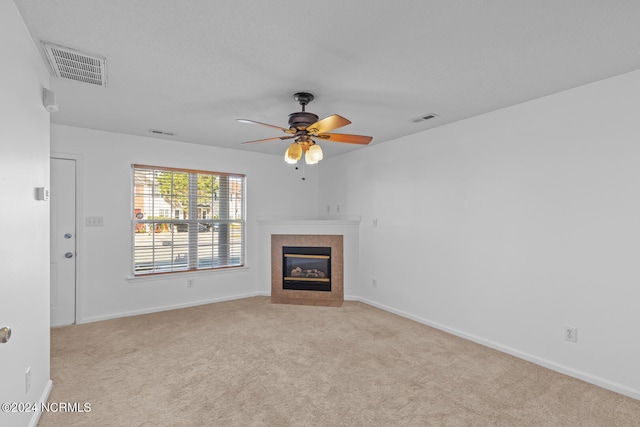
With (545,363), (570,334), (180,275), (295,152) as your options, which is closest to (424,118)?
(295,152)

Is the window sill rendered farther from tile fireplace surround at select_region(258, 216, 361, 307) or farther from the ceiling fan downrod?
the ceiling fan downrod

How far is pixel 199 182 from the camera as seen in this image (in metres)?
4.96

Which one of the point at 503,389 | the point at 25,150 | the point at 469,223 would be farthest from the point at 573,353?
the point at 25,150

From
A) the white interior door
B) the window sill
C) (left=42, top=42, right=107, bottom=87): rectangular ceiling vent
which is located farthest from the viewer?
the window sill

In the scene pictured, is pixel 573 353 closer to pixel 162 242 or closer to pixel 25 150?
pixel 25 150

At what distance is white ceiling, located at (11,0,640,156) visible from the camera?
1.73 metres

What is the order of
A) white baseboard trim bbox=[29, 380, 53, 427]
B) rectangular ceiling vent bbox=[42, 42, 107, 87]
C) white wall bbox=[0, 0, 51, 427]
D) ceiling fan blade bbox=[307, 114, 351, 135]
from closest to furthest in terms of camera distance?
white wall bbox=[0, 0, 51, 427] < white baseboard trim bbox=[29, 380, 53, 427] < rectangular ceiling vent bbox=[42, 42, 107, 87] < ceiling fan blade bbox=[307, 114, 351, 135]

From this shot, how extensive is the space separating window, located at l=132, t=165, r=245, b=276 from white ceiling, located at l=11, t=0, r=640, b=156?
1.41 m

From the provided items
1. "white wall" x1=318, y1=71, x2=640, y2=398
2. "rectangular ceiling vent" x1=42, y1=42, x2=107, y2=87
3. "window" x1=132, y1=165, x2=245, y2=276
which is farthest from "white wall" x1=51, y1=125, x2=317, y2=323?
"white wall" x1=318, y1=71, x2=640, y2=398

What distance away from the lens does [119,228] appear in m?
4.33

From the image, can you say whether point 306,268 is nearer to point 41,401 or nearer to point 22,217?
point 41,401

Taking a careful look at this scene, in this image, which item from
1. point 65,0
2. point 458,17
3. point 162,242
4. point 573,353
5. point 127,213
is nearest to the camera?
point 65,0

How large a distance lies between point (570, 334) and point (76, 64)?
4476 mm

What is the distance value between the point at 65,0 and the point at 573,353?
4302mm
